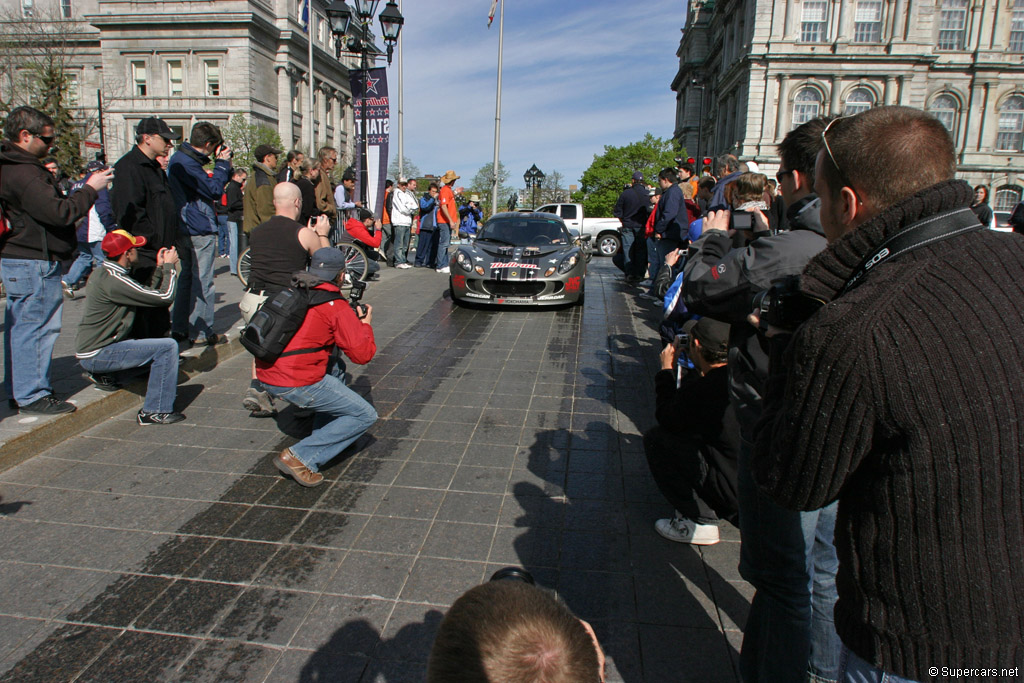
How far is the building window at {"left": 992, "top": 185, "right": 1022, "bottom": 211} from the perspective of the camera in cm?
4934

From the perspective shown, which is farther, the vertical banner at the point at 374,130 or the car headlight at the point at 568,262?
the vertical banner at the point at 374,130

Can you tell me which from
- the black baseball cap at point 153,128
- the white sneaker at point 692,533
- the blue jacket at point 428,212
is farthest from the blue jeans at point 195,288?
the blue jacket at point 428,212

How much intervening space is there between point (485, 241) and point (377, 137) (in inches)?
162

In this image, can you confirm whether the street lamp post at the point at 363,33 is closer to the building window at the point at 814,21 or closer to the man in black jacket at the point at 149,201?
the man in black jacket at the point at 149,201

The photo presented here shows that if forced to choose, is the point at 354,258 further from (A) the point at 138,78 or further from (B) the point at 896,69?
(A) the point at 138,78

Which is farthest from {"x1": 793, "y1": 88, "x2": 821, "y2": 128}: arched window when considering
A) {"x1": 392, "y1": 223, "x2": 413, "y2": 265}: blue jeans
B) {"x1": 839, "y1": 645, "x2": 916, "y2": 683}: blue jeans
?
{"x1": 839, "y1": 645, "x2": 916, "y2": 683}: blue jeans

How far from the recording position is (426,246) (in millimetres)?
15234

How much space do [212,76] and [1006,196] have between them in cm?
6422

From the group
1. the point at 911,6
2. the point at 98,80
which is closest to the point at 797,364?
the point at 911,6

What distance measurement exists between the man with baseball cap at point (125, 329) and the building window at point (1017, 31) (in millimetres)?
62413

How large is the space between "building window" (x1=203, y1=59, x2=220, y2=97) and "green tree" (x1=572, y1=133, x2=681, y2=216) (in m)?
32.8

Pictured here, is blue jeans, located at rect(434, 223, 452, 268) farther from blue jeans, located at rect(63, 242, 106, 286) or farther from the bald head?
the bald head

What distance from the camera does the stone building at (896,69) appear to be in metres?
47.2

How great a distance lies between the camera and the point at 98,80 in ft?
195
